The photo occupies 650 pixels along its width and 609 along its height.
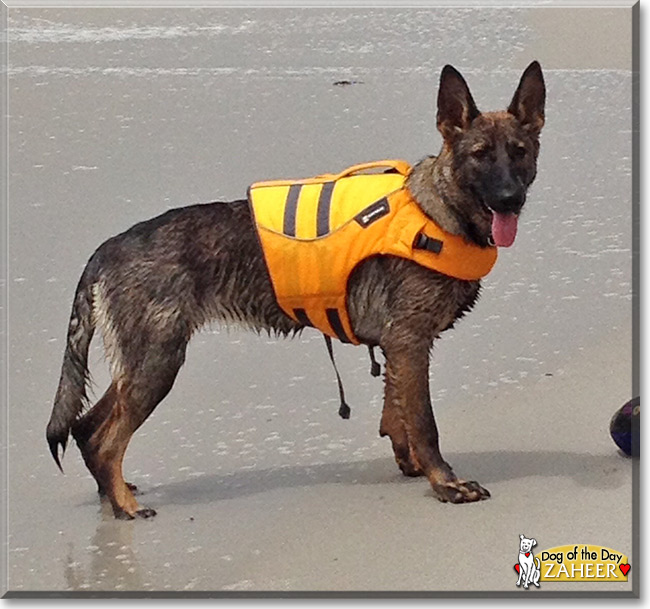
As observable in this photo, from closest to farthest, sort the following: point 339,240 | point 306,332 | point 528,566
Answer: point 528,566 < point 339,240 < point 306,332

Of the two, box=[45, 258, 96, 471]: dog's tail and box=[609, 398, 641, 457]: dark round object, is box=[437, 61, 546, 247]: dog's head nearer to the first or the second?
box=[609, 398, 641, 457]: dark round object

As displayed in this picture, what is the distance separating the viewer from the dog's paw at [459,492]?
469cm

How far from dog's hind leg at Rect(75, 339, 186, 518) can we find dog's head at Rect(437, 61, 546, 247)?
3.68 ft

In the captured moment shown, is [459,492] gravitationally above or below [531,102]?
below

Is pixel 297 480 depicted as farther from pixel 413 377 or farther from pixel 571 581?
pixel 571 581

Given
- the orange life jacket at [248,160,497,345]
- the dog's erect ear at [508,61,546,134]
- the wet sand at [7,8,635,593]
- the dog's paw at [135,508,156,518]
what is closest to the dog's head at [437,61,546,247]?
the dog's erect ear at [508,61,546,134]

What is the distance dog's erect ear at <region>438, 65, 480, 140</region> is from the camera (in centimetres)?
467

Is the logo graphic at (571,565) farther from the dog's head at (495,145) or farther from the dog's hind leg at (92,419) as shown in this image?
the dog's hind leg at (92,419)

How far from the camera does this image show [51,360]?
19.1 feet

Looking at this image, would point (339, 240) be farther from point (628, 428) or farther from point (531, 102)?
point (628, 428)

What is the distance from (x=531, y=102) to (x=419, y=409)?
1098 mm

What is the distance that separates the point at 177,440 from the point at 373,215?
1172 millimetres

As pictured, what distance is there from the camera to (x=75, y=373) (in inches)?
189

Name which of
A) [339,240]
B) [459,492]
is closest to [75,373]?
[339,240]
